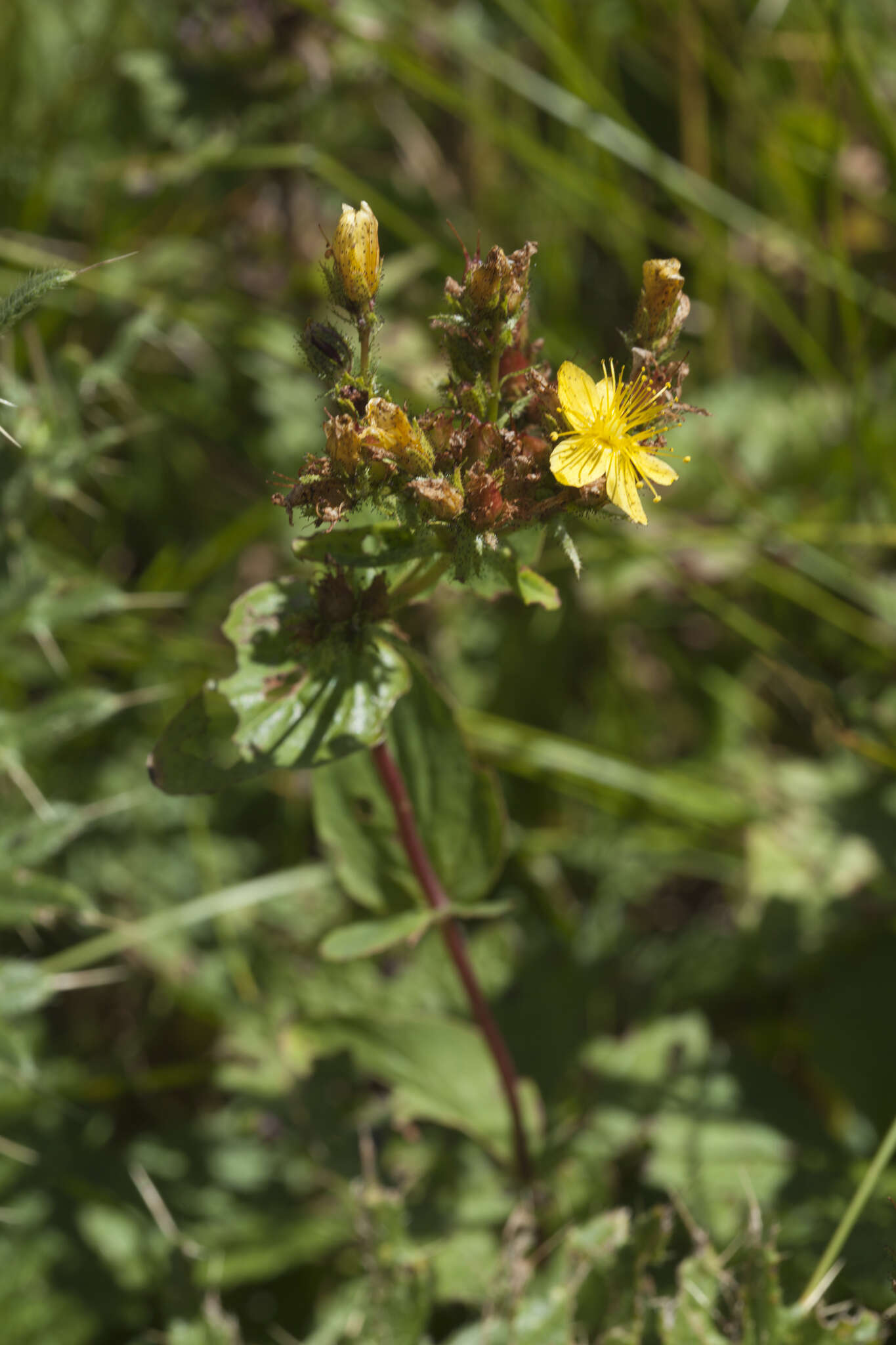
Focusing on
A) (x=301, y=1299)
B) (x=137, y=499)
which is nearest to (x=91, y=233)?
(x=137, y=499)

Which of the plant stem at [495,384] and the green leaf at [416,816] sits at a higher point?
the plant stem at [495,384]

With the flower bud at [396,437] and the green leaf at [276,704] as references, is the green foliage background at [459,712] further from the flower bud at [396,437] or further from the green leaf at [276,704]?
the green leaf at [276,704]

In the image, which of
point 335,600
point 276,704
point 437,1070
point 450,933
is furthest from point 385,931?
point 437,1070

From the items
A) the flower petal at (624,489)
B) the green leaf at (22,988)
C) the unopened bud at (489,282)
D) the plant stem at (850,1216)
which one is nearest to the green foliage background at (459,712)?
the green leaf at (22,988)

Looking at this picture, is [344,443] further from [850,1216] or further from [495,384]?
[850,1216]

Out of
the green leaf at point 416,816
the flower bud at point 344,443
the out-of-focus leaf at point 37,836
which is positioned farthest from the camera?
the out-of-focus leaf at point 37,836
